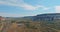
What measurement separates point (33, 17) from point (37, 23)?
0.11 meters

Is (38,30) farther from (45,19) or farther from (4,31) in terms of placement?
(4,31)

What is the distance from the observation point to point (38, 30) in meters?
2.43

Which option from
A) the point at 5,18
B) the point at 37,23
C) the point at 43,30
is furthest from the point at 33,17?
the point at 5,18

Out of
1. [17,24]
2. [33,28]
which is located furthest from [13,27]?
[33,28]

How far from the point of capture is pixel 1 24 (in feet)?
8.05

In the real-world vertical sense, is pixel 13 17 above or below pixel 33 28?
above

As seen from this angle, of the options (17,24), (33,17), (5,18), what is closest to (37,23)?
(33,17)

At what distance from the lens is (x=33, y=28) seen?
2.49 meters

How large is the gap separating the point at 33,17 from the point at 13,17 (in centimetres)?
31

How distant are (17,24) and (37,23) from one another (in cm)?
32

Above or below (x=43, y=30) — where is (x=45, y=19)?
above

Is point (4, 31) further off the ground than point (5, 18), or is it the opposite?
point (5, 18)

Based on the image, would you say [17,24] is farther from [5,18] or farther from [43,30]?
[43,30]

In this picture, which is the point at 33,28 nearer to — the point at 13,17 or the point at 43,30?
the point at 43,30
